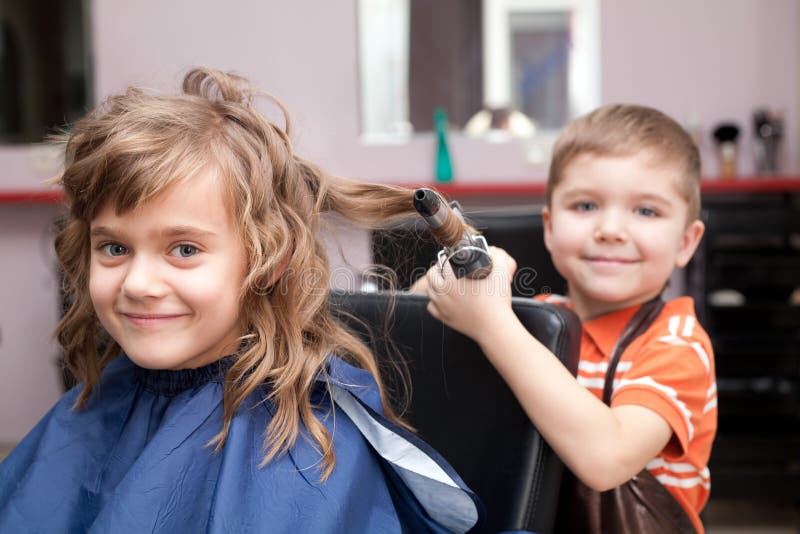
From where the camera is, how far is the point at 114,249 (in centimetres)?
100

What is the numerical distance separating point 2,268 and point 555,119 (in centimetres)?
290

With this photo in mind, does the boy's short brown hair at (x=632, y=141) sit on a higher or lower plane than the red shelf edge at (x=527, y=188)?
higher

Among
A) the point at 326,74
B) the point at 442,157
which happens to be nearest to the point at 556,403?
the point at 442,157

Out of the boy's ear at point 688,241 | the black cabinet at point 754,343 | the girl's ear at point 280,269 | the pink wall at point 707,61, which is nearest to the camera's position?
the girl's ear at point 280,269

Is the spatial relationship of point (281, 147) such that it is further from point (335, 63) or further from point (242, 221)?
point (335, 63)

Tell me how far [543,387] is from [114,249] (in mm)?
562

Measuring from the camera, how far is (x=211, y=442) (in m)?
0.99

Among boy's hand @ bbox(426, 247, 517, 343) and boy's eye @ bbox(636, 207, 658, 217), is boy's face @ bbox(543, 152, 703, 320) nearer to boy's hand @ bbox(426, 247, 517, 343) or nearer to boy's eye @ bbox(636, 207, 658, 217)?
boy's eye @ bbox(636, 207, 658, 217)

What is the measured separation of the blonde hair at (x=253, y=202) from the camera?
3.18 ft

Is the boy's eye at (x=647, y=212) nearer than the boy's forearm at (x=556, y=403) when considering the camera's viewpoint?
No

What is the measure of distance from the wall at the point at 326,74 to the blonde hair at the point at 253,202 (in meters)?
2.69

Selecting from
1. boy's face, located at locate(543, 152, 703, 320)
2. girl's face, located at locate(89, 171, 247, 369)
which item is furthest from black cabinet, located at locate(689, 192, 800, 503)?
girl's face, located at locate(89, 171, 247, 369)

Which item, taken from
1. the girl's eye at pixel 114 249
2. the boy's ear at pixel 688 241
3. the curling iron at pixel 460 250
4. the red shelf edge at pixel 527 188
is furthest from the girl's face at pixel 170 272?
the red shelf edge at pixel 527 188

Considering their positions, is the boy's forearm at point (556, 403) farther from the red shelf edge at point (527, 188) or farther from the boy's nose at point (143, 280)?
Result: the red shelf edge at point (527, 188)
